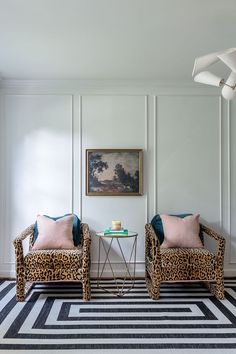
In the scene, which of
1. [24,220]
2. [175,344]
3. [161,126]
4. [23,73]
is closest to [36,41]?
[23,73]

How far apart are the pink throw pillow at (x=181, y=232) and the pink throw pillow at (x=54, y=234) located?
3.61 feet

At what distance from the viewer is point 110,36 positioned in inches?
118

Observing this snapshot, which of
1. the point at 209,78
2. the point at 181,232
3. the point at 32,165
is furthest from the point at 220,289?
the point at 32,165

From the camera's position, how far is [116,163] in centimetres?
427

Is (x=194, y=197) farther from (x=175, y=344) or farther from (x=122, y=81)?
(x=175, y=344)

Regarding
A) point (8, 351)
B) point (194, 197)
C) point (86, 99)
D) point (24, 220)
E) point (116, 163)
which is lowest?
point (8, 351)

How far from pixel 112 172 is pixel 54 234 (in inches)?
43.3

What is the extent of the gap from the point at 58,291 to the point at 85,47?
2.63 meters

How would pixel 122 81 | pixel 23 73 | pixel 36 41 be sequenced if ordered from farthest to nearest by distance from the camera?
pixel 122 81
pixel 23 73
pixel 36 41

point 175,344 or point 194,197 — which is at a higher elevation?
point 194,197

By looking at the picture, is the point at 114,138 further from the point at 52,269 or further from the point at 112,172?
the point at 52,269

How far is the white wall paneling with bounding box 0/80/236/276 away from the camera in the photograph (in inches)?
169

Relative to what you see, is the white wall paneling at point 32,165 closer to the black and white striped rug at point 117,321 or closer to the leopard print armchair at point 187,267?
the black and white striped rug at point 117,321

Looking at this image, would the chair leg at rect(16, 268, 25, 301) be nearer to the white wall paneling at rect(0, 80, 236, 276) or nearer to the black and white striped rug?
the black and white striped rug
